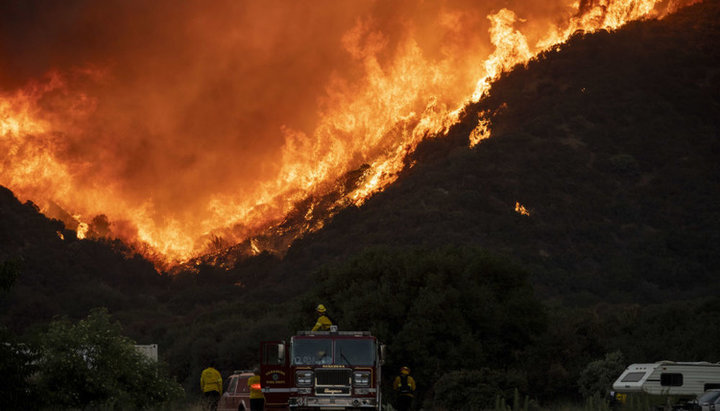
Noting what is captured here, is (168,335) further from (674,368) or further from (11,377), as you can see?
(11,377)

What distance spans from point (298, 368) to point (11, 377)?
30.6 ft

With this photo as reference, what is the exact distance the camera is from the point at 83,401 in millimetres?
39656

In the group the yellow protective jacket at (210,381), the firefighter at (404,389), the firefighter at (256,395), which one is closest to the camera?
the firefighter at (256,395)

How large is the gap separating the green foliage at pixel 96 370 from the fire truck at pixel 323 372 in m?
7.18

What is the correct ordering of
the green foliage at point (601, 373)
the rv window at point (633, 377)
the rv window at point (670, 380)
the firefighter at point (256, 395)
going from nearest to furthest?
the firefighter at point (256, 395) < the rv window at point (670, 380) < the rv window at point (633, 377) < the green foliage at point (601, 373)

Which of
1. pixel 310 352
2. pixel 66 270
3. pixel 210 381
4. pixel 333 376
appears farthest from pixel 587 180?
pixel 333 376

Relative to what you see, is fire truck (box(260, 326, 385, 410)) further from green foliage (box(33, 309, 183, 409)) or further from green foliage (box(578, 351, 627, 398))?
green foliage (box(578, 351, 627, 398))

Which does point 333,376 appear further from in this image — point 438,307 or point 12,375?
point 438,307

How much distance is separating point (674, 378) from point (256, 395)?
17267mm

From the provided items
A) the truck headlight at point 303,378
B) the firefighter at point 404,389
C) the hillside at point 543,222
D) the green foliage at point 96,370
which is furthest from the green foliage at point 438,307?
the truck headlight at point 303,378

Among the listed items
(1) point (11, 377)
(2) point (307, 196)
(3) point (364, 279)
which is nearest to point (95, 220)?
(2) point (307, 196)

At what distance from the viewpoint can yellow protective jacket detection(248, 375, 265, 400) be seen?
33412mm

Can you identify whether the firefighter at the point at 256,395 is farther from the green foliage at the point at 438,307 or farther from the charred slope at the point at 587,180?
the charred slope at the point at 587,180

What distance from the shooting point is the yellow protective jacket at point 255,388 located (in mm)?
33412
